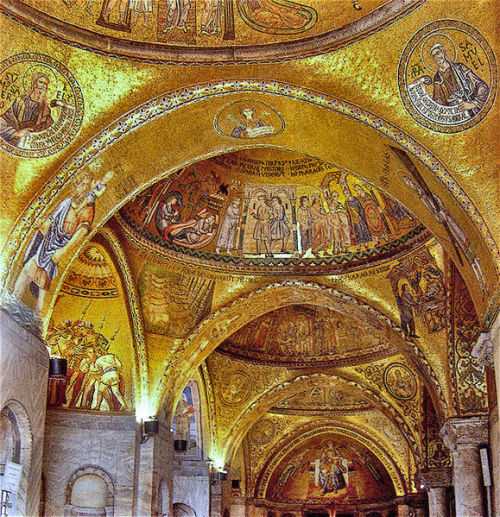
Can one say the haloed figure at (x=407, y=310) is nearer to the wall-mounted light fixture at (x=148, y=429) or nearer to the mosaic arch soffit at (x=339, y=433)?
the wall-mounted light fixture at (x=148, y=429)

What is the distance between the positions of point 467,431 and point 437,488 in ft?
13.1

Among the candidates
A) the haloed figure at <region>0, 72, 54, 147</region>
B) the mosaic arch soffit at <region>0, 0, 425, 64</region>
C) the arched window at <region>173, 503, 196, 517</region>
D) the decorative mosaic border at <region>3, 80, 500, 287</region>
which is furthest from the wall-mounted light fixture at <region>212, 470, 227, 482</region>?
the mosaic arch soffit at <region>0, 0, 425, 64</region>

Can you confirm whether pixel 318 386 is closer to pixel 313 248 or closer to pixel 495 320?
pixel 313 248

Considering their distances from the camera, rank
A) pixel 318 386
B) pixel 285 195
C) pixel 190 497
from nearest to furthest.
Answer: pixel 285 195, pixel 190 497, pixel 318 386

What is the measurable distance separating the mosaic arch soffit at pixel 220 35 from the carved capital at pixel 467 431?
7.21 meters

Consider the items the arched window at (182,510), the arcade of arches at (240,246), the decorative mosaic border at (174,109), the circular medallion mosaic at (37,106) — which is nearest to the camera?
the circular medallion mosaic at (37,106)

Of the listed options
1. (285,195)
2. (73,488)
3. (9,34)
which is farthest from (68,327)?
(9,34)

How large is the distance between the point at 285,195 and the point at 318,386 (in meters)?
7.34

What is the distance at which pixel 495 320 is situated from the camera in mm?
8344

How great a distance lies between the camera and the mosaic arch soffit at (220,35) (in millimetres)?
8320

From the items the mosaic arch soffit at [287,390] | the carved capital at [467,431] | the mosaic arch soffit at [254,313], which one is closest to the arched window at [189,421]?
the mosaic arch soffit at [287,390]

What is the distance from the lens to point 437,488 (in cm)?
1641

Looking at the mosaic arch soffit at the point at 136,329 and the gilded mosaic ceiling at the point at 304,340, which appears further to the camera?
the gilded mosaic ceiling at the point at 304,340

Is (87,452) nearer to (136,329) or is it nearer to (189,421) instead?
(136,329)
